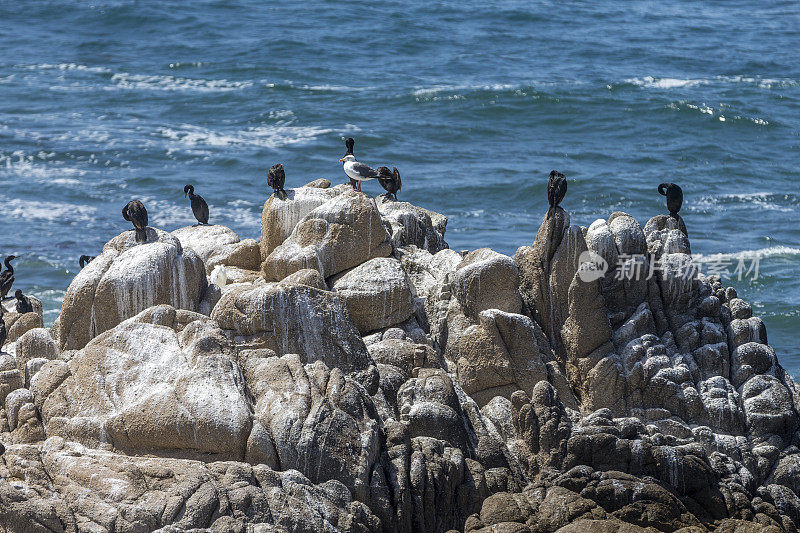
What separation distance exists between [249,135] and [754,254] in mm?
19163

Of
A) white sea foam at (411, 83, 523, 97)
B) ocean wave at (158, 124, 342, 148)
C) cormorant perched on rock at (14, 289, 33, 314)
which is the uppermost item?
cormorant perched on rock at (14, 289, 33, 314)

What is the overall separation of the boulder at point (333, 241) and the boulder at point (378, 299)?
2.30 ft

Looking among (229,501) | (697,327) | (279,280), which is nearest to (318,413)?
(229,501)

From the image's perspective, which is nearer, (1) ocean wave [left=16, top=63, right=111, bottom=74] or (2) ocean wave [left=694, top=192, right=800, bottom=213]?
(2) ocean wave [left=694, top=192, right=800, bottom=213]

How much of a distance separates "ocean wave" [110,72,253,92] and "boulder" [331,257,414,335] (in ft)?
108

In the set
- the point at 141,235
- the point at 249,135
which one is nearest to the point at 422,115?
the point at 249,135

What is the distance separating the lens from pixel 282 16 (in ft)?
197

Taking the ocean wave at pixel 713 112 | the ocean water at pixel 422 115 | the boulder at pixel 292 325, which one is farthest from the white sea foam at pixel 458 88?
the boulder at pixel 292 325

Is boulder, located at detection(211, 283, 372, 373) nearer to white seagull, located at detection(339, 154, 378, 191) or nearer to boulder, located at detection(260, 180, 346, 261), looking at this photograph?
boulder, located at detection(260, 180, 346, 261)

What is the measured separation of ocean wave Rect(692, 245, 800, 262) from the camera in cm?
3078

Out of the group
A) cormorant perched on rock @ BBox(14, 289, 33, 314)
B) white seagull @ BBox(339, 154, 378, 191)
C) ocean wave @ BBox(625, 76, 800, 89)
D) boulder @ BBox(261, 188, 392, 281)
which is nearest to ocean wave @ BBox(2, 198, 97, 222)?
cormorant perched on rock @ BBox(14, 289, 33, 314)

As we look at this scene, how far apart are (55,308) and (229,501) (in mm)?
17135

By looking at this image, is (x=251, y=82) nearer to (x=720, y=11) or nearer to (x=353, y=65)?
(x=353, y=65)

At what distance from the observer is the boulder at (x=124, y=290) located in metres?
15.6
